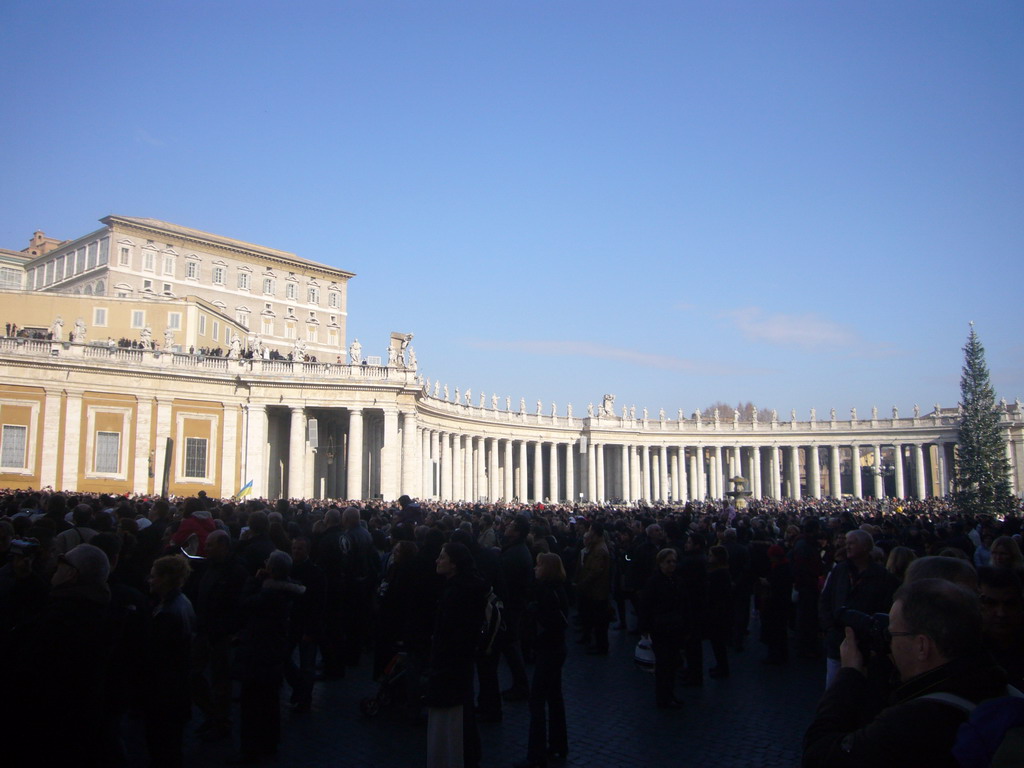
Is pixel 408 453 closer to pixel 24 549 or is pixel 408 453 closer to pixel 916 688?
pixel 24 549

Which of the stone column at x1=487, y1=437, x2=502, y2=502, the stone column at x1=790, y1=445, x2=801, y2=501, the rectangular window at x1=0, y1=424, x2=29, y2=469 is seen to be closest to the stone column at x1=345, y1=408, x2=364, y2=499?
the rectangular window at x1=0, y1=424, x2=29, y2=469

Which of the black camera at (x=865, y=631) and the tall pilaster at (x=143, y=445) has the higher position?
the tall pilaster at (x=143, y=445)

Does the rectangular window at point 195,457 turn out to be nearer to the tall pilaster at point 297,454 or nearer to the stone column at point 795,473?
the tall pilaster at point 297,454

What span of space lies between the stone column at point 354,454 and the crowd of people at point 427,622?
24226mm

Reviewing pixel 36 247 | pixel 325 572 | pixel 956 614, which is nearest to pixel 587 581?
pixel 325 572

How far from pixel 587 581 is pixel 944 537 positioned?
7.65 m

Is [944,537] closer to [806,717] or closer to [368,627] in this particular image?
[806,717]

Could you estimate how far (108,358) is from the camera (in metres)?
34.1

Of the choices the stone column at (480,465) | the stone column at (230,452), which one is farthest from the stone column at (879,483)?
the stone column at (230,452)

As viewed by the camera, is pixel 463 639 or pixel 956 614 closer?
pixel 956 614

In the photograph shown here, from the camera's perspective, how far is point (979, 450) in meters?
50.2

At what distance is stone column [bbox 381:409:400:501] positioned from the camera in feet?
124

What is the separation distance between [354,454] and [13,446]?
1442 cm

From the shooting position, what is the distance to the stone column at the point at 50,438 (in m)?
32.0
